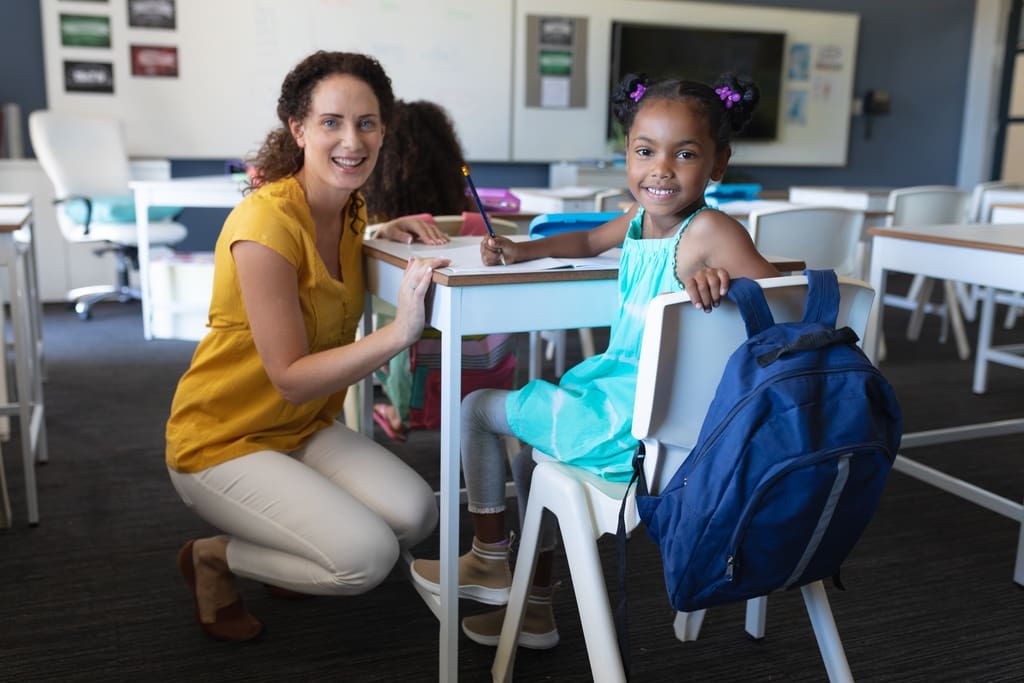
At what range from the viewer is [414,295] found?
4.49 feet

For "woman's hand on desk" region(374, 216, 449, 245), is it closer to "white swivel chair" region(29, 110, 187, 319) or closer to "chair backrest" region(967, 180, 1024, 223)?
"white swivel chair" region(29, 110, 187, 319)

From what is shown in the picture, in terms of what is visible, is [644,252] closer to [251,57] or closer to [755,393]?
[755,393]

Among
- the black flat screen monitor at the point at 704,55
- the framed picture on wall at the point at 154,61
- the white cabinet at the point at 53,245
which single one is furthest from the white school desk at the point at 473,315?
the black flat screen monitor at the point at 704,55

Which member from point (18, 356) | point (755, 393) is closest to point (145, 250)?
point (18, 356)

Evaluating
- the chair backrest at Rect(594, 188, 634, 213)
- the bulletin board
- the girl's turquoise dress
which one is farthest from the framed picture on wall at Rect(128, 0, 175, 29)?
the girl's turquoise dress

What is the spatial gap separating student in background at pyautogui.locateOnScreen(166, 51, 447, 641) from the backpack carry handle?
494mm

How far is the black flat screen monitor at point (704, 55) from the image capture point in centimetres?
638

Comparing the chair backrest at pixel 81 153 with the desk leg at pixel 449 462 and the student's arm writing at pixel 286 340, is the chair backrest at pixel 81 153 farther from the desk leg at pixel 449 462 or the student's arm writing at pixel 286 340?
the desk leg at pixel 449 462

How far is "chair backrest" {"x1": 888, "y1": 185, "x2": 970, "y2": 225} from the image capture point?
4000mm

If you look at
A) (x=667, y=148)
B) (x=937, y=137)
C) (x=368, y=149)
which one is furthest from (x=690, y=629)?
(x=937, y=137)

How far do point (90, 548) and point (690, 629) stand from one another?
53.3 inches

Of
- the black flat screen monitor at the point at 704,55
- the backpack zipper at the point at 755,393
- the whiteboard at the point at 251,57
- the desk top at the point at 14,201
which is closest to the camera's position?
the backpack zipper at the point at 755,393

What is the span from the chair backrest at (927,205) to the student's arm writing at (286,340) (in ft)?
10.3

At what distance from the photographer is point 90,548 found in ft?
6.89
